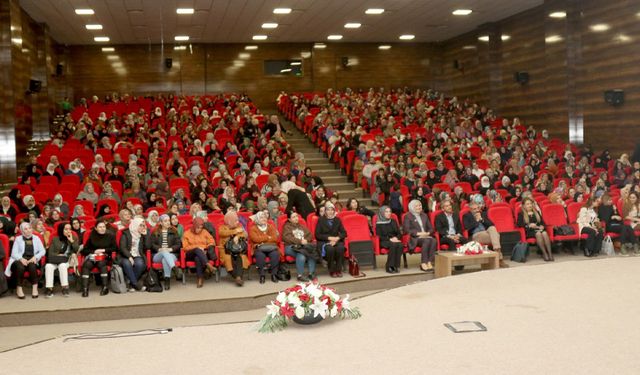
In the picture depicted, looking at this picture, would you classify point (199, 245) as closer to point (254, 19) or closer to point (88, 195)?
point (88, 195)

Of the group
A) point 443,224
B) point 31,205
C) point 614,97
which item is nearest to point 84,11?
point 31,205

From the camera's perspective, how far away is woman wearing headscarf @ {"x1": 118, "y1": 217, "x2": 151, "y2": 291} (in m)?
8.17

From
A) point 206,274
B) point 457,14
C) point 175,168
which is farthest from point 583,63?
point 206,274

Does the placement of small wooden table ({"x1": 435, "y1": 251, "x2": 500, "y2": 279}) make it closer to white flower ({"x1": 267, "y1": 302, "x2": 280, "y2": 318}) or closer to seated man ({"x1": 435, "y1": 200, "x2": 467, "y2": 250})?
seated man ({"x1": 435, "y1": 200, "x2": 467, "y2": 250})

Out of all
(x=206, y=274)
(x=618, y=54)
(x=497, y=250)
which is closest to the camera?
(x=206, y=274)

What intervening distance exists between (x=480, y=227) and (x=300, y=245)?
2.75 metres

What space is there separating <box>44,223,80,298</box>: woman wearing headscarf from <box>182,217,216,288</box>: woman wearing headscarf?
4.21 feet

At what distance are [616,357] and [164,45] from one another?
19740 millimetres

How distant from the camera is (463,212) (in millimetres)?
9891

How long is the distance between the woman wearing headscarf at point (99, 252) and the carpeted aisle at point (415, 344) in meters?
2.91

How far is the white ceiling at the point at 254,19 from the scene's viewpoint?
15781 millimetres

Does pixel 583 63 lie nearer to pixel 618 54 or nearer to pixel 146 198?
pixel 618 54

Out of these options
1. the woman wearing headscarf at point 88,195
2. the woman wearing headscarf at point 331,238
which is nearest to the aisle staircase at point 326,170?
the woman wearing headscarf at point 331,238

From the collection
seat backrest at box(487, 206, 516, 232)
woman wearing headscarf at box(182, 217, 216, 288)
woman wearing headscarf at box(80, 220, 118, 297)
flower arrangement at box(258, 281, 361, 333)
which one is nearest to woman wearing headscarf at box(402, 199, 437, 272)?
seat backrest at box(487, 206, 516, 232)
